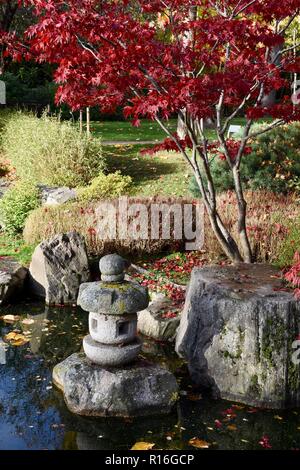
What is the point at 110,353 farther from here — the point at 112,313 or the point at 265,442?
the point at 265,442

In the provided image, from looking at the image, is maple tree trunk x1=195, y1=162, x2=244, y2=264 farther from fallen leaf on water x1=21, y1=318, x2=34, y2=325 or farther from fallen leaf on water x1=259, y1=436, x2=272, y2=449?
fallen leaf on water x1=259, y1=436, x2=272, y2=449

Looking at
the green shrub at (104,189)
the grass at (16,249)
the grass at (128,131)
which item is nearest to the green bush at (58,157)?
the green shrub at (104,189)

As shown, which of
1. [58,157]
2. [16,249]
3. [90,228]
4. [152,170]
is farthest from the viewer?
[152,170]

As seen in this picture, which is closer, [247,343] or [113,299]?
[113,299]

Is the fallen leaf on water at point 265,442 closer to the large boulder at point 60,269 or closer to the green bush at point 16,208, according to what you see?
the large boulder at point 60,269

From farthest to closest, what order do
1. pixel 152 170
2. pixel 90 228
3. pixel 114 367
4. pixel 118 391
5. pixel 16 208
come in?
1. pixel 152 170
2. pixel 16 208
3. pixel 90 228
4. pixel 114 367
5. pixel 118 391

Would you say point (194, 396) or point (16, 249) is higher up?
point (16, 249)

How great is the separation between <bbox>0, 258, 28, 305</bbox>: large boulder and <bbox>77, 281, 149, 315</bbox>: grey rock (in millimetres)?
2762

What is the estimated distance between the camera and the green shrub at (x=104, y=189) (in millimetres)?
11172

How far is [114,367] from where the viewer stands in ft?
19.1

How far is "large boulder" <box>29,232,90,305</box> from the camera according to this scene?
8.48 metres

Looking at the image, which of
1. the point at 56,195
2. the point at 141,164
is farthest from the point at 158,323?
the point at 141,164

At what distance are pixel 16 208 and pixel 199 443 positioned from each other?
671 centimetres

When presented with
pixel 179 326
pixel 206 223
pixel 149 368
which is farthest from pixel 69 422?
pixel 206 223
